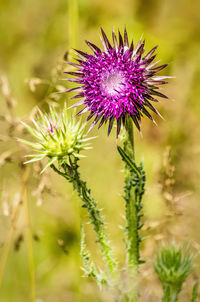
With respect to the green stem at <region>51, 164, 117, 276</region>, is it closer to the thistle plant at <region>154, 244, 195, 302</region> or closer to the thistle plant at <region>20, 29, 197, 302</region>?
the thistle plant at <region>20, 29, 197, 302</region>

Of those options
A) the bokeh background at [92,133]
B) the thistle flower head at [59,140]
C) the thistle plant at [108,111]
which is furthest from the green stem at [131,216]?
the bokeh background at [92,133]

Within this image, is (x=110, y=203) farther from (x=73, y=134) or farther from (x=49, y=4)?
(x=49, y=4)

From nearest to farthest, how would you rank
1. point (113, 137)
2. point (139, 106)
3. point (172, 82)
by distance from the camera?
point (139, 106)
point (172, 82)
point (113, 137)

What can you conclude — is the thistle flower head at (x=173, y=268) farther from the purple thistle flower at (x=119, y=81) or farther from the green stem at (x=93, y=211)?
the purple thistle flower at (x=119, y=81)

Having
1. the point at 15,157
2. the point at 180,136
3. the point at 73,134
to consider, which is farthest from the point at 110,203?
the point at 73,134

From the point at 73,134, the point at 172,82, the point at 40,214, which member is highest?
the point at 172,82

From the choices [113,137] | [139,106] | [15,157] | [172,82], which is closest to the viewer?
[139,106]
